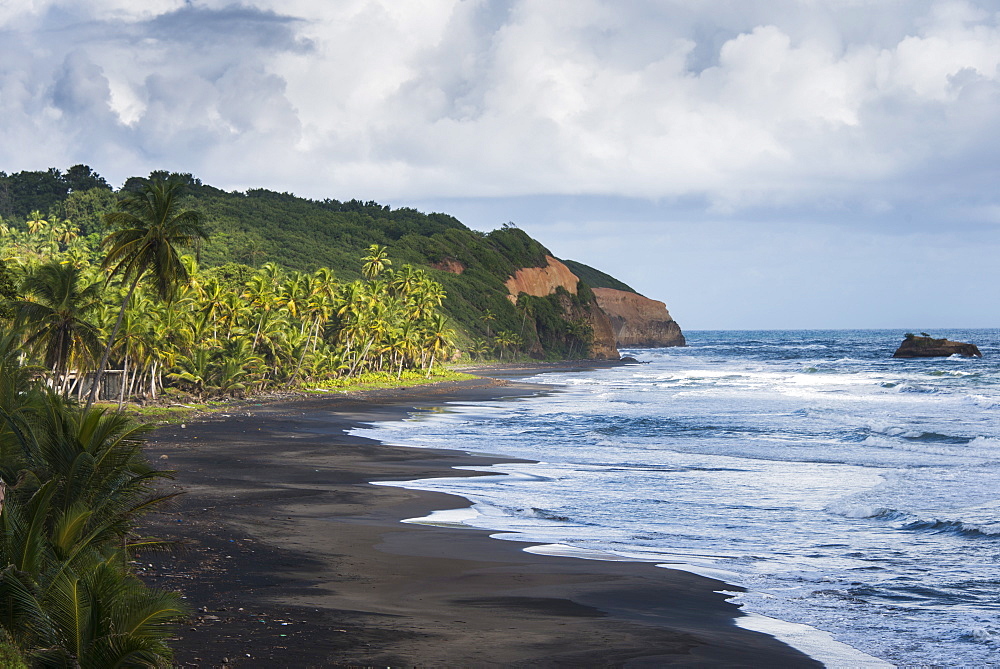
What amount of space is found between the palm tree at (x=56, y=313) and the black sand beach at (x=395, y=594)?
12.7 metres

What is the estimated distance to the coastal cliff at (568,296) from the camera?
171 meters

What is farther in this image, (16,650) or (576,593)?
(576,593)

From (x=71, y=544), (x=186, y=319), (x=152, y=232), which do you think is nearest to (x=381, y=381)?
(x=186, y=319)

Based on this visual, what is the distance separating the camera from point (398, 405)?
187 ft

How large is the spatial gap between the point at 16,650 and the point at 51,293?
90.5 feet

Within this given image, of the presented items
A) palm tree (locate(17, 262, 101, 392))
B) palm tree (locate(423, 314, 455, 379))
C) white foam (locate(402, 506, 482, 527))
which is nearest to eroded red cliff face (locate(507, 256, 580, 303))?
palm tree (locate(423, 314, 455, 379))

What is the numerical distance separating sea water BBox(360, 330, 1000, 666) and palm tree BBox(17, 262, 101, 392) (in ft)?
42.0

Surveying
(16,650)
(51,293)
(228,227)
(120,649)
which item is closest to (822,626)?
(120,649)

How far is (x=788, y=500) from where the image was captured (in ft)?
75.1

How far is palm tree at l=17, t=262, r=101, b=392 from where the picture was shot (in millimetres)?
31922

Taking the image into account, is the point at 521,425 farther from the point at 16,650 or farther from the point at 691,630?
the point at 16,650

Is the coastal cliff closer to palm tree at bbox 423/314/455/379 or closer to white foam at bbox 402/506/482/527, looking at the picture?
palm tree at bbox 423/314/455/379

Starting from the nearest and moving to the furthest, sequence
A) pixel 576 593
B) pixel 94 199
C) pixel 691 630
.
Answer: pixel 691 630 → pixel 576 593 → pixel 94 199

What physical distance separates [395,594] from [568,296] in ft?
547
